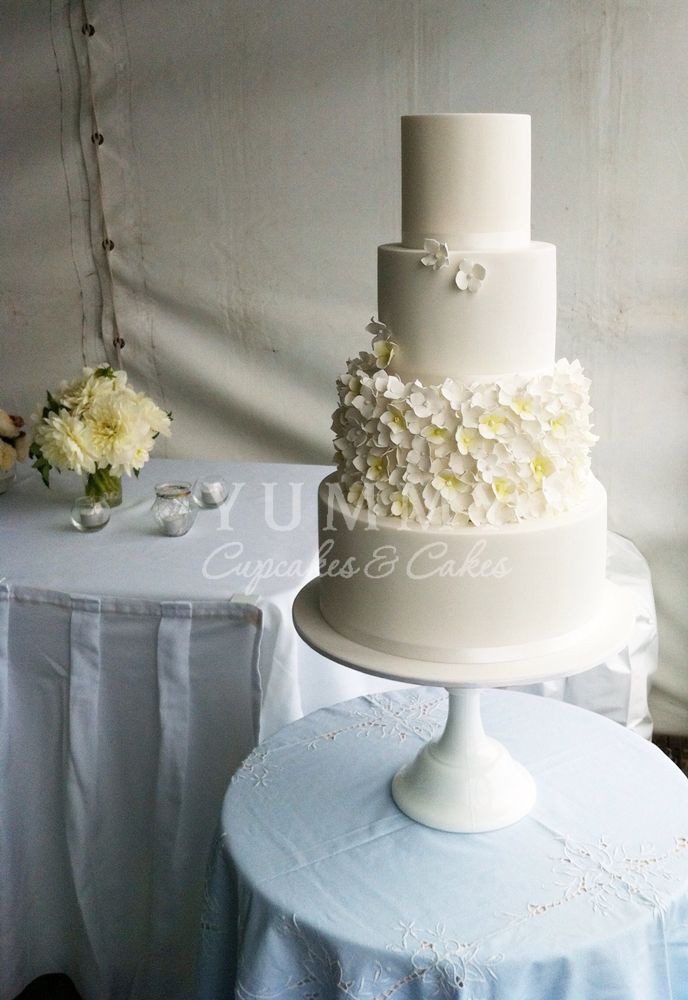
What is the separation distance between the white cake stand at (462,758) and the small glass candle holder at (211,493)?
0.78m

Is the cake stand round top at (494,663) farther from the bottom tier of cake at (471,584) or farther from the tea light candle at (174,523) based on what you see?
the tea light candle at (174,523)

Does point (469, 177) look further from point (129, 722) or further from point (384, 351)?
point (129, 722)

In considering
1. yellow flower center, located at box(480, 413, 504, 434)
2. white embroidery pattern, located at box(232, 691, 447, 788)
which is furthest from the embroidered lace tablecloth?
yellow flower center, located at box(480, 413, 504, 434)

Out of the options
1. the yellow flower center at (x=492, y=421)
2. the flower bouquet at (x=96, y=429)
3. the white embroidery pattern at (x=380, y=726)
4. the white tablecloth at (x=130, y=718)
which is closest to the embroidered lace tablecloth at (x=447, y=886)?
the white embroidery pattern at (x=380, y=726)

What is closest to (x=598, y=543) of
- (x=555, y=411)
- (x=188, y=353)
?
(x=555, y=411)

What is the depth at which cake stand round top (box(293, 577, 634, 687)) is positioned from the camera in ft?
→ 3.49

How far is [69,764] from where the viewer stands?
5.64 ft

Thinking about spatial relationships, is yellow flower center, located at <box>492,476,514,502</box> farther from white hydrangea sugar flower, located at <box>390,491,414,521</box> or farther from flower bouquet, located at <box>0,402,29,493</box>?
flower bouquet, located at <box>0,402,29,493</box>

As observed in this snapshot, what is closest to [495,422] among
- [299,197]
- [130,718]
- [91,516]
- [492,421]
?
[492,421]

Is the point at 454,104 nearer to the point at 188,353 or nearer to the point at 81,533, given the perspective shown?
the point at 188,353

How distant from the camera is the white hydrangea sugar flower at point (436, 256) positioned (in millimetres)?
1082

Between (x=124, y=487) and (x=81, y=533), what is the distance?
333 mm

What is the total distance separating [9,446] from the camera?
85.7 inches

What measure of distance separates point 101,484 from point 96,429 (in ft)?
0.43
